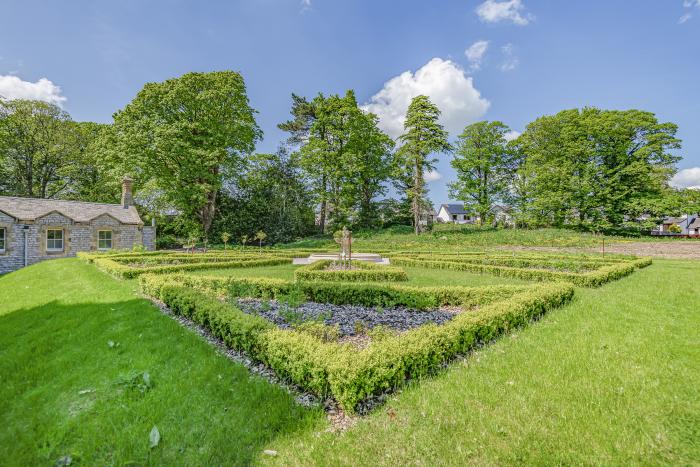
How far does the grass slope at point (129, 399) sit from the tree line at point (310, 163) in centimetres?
1977

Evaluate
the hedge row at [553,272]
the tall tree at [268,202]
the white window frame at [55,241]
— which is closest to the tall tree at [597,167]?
the hedge row at [553,272]

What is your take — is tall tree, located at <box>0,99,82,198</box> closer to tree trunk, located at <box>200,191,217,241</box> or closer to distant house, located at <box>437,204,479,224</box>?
tree trunk, located at <box>200,191,217,241</box>

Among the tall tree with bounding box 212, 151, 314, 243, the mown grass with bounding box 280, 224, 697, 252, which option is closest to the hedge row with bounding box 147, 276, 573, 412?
the mown grass with bounding box 280, 224, 697, 252

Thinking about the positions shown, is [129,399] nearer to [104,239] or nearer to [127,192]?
[104,239]

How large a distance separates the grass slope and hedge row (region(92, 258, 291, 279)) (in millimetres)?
4242

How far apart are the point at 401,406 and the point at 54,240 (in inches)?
Answer: 988

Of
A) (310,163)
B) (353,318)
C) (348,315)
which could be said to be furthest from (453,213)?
(353,318)

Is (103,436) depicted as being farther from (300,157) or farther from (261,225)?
(300,157)

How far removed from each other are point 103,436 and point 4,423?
173cm

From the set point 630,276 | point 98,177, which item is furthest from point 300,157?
point 630,276

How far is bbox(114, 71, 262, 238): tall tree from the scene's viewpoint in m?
23.5

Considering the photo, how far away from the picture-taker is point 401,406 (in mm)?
3221

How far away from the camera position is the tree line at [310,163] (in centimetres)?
2434

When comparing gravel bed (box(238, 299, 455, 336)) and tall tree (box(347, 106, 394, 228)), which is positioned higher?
tall tree (box(347, 106, 394, 228))
